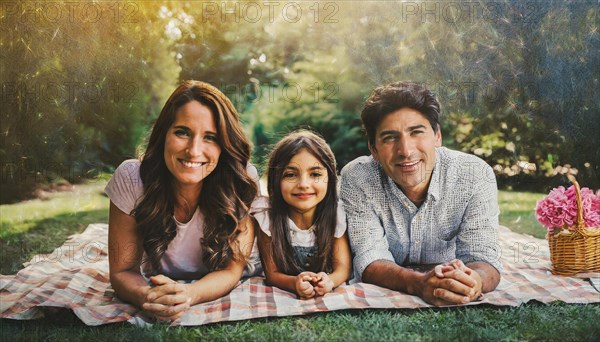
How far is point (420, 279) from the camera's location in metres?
2.83

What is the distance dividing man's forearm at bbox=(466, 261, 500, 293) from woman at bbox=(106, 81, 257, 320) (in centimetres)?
103

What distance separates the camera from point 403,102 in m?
3.10

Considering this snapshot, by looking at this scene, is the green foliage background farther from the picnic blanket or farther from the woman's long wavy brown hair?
the woman's long wavy brown hair

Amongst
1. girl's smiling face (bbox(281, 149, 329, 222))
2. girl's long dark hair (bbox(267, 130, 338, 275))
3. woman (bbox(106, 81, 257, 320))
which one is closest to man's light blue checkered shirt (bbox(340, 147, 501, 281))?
girl's long dark hair (bbox(267, 130, 338, 275))

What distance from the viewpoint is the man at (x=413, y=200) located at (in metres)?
3.05

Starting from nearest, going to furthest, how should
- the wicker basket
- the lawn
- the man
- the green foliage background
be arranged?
the lawn → the man → the wicker basket → the green foliage background

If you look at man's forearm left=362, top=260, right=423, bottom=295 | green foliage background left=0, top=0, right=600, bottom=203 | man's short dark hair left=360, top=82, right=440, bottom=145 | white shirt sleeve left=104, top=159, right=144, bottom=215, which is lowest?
man's forearm left=362, top=260, right=423, bottom=295

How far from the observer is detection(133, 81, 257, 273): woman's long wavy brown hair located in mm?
2918

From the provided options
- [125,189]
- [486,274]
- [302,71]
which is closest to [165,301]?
[125,189]

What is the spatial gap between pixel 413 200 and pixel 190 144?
1.13m

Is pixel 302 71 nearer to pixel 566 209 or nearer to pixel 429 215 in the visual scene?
pixel 429 215

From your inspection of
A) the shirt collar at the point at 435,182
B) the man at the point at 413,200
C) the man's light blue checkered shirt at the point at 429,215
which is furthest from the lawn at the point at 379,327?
the shirt collar at the point at 435,182

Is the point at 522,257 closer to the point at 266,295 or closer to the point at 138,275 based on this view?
the point at 266,295

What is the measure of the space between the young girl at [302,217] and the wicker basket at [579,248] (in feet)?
3.60
